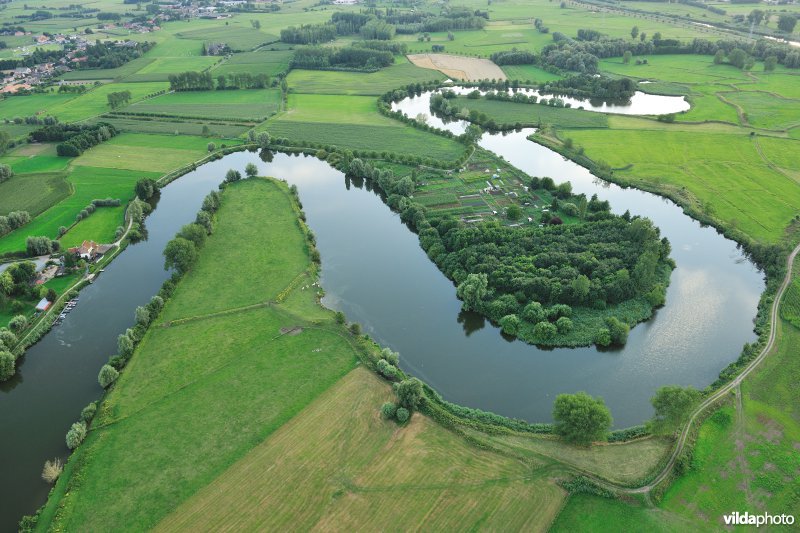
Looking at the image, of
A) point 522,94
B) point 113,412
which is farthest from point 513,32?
point 113,412

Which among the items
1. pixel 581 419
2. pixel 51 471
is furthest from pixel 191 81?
pixel 581 419

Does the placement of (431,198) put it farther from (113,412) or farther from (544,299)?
(113,412)

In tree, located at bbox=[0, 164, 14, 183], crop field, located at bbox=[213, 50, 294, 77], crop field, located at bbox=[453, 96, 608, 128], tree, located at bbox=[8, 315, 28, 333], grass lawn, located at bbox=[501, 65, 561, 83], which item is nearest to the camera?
tree, located at bbox=[8, 315, 28, 333]

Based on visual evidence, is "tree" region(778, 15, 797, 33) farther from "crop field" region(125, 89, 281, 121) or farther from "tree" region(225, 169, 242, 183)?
"tree" region(225, 169, 242, 183)

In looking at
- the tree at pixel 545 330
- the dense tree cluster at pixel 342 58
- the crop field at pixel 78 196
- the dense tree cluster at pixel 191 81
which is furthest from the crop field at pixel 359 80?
the tree at pixel 545 330

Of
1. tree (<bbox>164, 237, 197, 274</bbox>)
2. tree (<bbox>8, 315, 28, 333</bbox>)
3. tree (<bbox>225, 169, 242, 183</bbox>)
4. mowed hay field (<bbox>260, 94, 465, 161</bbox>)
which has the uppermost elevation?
mowed hay field (<bbox>260, 94, 465, 161</bbox>)

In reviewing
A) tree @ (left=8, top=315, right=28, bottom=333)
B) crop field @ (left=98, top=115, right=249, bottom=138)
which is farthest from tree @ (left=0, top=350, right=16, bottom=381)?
crop field @ (left=98, top=115, right=249, bottom=138)
